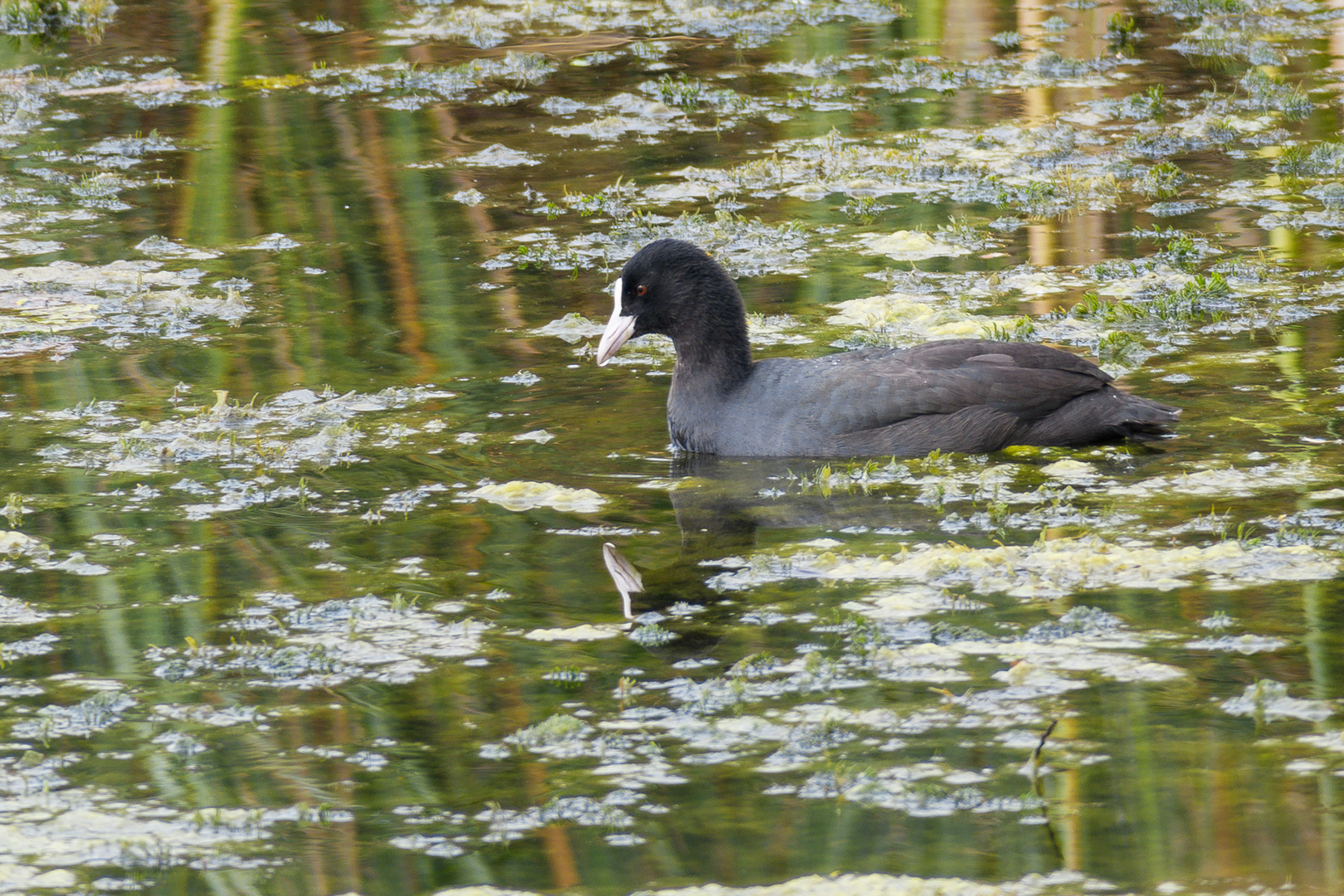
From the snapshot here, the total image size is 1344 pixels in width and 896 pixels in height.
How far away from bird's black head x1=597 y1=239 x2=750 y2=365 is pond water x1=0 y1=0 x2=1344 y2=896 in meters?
0.38

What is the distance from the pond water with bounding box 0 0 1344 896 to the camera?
402cm

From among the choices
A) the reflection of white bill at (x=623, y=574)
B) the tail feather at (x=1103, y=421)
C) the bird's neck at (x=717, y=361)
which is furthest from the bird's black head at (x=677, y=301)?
the reflection of white bill at (x=623, y=574)

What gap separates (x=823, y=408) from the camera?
6605 mm

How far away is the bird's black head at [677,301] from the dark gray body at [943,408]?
0.42 m

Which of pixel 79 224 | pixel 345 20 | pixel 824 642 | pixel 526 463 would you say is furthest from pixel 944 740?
pixel 345 20

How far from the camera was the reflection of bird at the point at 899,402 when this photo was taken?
6520 mm

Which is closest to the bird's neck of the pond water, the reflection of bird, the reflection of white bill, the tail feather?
the reflection of bird

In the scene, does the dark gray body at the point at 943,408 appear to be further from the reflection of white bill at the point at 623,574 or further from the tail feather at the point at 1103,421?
the reflection of white bill at the point at 623,574

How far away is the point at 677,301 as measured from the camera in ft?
23.6

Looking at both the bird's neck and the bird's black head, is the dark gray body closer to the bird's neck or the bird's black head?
the bird's neck

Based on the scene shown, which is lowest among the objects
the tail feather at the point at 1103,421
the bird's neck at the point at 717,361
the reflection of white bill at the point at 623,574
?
the reflection of white bill at the point at 623,574

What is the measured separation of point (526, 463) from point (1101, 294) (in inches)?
126

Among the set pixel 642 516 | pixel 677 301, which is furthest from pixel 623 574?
pixel 677 301

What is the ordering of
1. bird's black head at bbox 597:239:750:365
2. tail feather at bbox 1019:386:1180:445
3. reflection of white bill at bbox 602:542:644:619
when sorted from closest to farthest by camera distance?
reflection of white bill at bbox 602:542:644:619 → tail feather at bbox 1019:386:1180:445 → bird's black head at bbox 597:239:750:365
